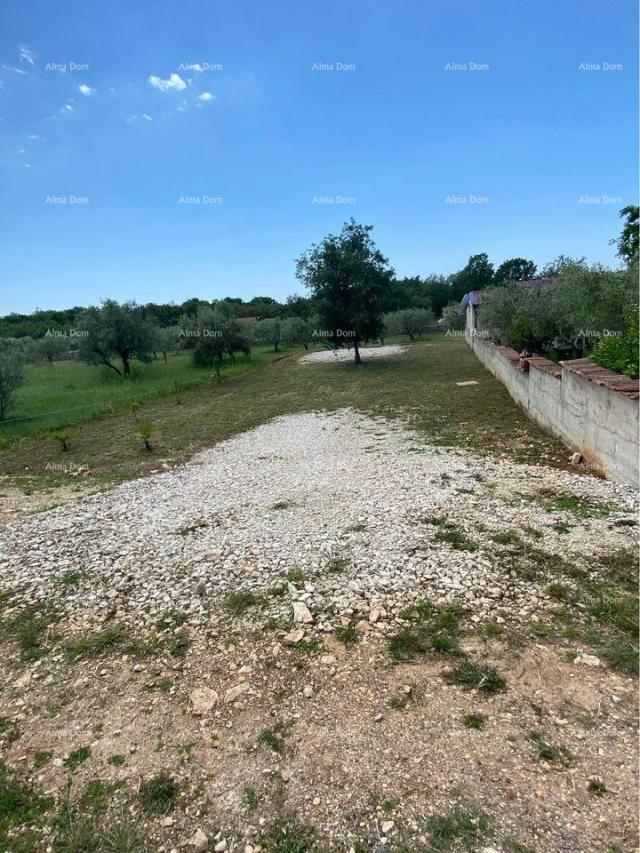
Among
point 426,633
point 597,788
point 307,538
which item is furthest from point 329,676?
point 307,538

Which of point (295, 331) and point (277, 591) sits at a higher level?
point (295, 331)

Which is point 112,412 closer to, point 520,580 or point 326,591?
point 326,591

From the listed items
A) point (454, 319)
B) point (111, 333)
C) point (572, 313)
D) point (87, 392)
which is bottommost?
point (87, 392)

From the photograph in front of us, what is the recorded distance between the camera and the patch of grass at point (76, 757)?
258cm

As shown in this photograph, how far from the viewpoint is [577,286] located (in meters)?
12.8

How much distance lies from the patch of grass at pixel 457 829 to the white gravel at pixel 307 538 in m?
1.57

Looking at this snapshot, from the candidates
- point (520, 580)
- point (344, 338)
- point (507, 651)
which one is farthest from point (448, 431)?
point (344, 338)

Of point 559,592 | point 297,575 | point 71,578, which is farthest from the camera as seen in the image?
point 71,578

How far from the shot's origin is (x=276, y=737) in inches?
105

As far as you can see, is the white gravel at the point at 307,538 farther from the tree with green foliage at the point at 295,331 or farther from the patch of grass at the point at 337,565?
the tree with green foliage at the point at 295,331

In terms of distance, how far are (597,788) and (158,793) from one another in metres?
2.36

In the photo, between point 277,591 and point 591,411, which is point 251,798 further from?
point 591,411

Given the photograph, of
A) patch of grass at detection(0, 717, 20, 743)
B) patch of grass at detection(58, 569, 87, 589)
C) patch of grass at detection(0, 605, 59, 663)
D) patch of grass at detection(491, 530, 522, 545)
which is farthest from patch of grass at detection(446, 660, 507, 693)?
patch of grass at detection(58, 569, 87, 589)

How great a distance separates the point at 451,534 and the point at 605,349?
5.78 m
